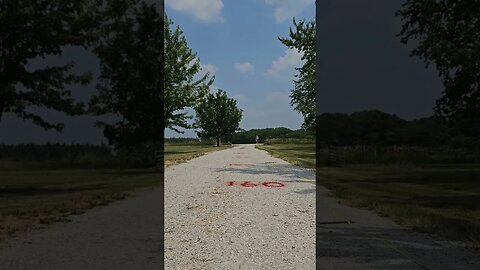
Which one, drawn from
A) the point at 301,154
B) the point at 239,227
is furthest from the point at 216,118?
the point at 239,227

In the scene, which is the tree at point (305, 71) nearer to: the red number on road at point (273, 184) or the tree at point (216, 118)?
the red number on road at point (273, 184)

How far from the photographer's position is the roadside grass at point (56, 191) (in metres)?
2.64

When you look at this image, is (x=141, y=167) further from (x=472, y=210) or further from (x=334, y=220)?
(x=472, y=210)

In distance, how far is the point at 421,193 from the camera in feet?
9.63

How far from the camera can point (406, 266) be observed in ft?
10.8

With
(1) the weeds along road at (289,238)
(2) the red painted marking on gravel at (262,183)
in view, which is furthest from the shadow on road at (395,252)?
(2) the red painted marking on gravel at (262,183)

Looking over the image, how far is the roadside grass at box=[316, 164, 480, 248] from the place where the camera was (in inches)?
109

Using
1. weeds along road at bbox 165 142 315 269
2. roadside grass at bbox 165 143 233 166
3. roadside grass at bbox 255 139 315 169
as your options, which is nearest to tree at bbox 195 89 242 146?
roadside grass at bbox 165 143 233 166

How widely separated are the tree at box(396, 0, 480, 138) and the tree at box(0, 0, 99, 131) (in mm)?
2378

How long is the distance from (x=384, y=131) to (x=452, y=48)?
778 mm

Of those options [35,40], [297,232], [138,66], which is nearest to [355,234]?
[297,232]

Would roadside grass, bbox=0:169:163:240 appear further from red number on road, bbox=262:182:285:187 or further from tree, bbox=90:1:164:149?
red number on road, bbox=262:182:285:187

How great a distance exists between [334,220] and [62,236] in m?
2.59

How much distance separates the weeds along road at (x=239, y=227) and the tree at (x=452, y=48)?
2.42 m
